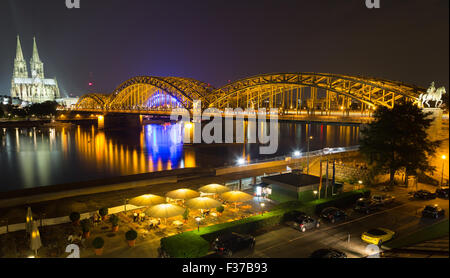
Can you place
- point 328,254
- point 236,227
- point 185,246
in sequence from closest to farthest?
point 328,254 < point 185,246 < point 236,227

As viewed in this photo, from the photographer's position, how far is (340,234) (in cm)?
1430

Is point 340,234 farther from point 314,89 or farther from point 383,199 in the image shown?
point 314,89

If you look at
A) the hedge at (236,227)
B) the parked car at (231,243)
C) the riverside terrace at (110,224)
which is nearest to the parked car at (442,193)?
the hedge at (236,227)

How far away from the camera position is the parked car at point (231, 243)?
482 inches

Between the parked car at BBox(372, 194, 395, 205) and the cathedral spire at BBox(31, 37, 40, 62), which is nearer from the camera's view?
the parked car at BBox(372, 194, 395, 205)

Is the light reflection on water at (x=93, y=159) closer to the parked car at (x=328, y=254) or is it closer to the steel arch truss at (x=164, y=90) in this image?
the steel arch truss at (x=164, y=90)

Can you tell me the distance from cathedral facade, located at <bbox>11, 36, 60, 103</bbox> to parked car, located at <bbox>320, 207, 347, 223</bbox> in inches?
7839

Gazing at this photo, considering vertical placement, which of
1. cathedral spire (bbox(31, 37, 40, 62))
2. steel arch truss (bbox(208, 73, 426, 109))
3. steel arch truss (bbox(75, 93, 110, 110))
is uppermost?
cathedral spire (bbox(31, 37, 40, 62))

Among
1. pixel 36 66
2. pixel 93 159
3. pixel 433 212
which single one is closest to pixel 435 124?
pixel 433 212

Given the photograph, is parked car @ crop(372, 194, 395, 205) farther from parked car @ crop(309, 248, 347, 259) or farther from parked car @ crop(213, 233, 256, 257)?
parked car @ crop(213, 233, 256, 257)

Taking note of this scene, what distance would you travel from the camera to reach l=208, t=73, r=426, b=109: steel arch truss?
117 feet

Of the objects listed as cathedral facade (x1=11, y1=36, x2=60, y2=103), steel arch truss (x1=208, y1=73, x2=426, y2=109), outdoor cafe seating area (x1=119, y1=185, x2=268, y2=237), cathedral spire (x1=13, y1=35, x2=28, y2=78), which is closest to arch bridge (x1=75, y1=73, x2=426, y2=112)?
steel arch truss (x1=208, y1=73, x2=426, y2=109)

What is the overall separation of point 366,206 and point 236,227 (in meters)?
8.37

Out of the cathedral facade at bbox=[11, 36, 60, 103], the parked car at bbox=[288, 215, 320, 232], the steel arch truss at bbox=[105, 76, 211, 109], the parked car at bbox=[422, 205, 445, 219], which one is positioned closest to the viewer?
the parked car at bbox=[288, 215, 320, 232]
